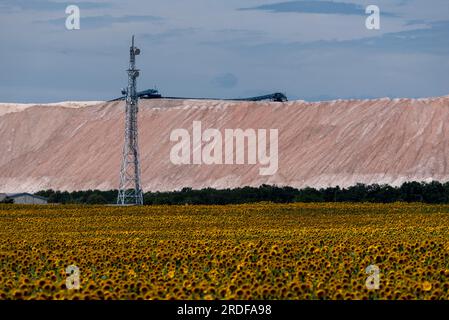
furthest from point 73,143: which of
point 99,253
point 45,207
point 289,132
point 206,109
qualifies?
point 99,253

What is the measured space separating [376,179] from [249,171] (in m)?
18.6

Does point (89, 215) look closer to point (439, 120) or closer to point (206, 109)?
point (439, 120)

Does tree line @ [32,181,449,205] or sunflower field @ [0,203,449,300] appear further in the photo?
tree line @ [32,181,449,205]

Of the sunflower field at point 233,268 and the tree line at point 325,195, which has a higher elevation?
the tree line at point 325,195

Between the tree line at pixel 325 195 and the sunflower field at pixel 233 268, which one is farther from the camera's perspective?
the tree line at pixel 325 195

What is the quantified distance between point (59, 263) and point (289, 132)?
389 feet

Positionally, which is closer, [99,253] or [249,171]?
[99,253]

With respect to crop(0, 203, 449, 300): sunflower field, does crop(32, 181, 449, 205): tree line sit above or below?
above

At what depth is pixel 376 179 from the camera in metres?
121

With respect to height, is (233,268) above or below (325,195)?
below

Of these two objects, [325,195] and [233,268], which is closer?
[233,268]

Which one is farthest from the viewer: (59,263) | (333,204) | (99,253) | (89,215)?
(333,204)
